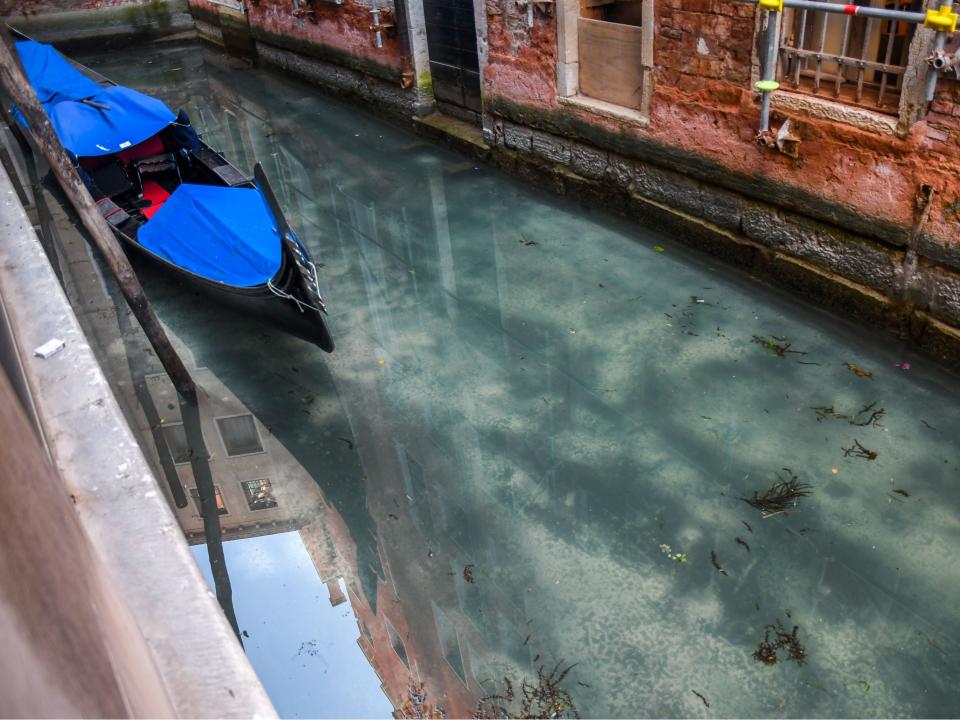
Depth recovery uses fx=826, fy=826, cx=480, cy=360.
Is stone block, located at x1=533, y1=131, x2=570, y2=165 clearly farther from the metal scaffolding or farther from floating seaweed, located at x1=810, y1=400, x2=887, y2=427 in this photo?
floating seaweed, located at x1=810, y1=400, x2=887, y2=427

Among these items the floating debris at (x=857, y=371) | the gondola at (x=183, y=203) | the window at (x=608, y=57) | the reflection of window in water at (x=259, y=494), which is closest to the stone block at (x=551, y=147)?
the window at (x=608, y=57)

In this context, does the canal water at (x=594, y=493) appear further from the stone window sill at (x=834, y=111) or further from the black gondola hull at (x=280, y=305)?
the stone window sill at (x=834, y=111)

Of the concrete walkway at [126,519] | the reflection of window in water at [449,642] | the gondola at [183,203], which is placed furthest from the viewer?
the gondola at [183,203]

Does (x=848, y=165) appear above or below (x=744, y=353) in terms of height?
above

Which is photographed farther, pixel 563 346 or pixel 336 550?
pixel 563 346

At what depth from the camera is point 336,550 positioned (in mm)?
3541

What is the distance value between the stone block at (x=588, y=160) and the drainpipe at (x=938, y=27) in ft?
8.16

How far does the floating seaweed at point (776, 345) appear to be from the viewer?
4367mm

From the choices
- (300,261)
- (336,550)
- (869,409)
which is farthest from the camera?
(300,261)

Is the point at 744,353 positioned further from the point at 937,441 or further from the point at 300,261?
the point at 300,261

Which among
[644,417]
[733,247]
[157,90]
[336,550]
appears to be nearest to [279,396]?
[336,550]

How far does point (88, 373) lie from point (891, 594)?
2943 mm

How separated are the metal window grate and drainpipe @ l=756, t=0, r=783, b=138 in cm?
13

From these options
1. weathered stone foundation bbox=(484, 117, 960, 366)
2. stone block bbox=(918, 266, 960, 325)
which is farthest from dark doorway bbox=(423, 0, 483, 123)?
stone block bbox=(918, 266, 960, 325)
